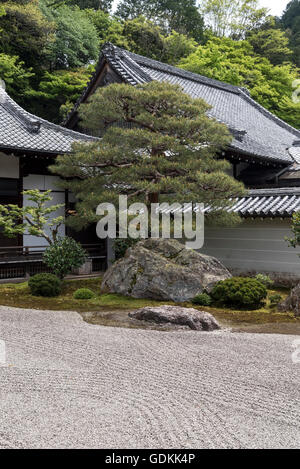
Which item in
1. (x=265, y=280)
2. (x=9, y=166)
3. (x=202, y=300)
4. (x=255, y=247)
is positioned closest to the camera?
(x=202, y=300)

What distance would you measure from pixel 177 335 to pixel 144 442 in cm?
421

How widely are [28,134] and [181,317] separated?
9506mm

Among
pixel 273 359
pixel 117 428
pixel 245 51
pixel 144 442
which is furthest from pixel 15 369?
pixel 245 51

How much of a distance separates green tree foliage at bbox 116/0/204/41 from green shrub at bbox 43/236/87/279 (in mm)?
33684

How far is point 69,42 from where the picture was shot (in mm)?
30562

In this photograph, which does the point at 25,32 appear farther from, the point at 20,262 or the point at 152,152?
the point at 152,152

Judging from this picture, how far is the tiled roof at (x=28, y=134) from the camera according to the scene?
13.9 meters

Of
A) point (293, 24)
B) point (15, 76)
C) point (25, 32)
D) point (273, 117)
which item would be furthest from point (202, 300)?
point (293, 24)

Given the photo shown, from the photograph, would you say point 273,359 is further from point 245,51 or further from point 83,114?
point 245,51

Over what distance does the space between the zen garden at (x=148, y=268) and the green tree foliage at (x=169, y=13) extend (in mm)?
18117

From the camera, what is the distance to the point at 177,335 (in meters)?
7.81

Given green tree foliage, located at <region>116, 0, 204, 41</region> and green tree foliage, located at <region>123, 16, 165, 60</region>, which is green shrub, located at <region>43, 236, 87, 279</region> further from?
green tree foliage, located at <region>116, 0, 204, 41</region>

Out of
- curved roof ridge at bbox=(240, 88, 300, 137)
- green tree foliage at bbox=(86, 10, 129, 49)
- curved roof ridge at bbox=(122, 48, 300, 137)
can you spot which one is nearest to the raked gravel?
→ curved roof ridge at bbox=(122, 48, 300, 137)

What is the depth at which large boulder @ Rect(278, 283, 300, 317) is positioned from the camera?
32.4 ft
